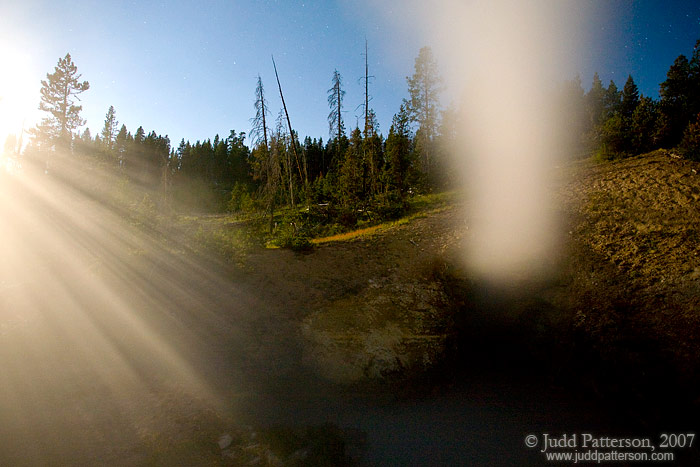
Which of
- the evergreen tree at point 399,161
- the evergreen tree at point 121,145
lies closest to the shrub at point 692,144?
the evergreen tree at point 399,161

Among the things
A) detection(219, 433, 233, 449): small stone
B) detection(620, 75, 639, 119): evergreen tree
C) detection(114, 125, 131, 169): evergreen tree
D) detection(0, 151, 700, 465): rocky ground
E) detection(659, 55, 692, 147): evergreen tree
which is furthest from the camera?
detection(114, 125, 131, 169): evergreen tree

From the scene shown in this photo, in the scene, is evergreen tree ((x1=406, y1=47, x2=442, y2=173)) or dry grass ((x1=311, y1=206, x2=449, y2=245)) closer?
dry grass ((x1=311, y1=206, x2=449, y2=245))

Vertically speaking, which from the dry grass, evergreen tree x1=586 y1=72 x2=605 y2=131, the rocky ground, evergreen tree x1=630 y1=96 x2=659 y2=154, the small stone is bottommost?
the small stone

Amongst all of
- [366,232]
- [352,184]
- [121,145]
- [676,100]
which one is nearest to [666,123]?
[676,100]

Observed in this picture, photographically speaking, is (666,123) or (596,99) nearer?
(666,123)

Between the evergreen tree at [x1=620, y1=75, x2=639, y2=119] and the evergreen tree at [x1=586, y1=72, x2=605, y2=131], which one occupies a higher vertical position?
the evergreen tree at [x1=586, y1=72, x2=605, y2=131]

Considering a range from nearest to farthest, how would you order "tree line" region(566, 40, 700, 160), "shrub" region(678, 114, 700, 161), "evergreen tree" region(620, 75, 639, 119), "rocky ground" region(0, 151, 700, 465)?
"rocky ground" region(0, 151, 700, 465) < "shrub" region(678, 114, 700, 161) < "tree line" region(566, 40, 700, 160) < "evergreen tree" region(620, 75, 639, 119)

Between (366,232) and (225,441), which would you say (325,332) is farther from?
(366,232)

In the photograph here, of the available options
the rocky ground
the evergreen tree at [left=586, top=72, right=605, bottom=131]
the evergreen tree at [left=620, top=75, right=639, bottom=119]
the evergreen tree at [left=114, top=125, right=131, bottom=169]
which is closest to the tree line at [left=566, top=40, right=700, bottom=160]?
the rocky ground

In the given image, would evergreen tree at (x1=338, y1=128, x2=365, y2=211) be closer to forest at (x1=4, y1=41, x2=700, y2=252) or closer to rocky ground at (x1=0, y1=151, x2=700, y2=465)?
forest at (x1=4, y1=41, x2=700, y2=252)

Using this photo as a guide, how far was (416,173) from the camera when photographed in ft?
92.2

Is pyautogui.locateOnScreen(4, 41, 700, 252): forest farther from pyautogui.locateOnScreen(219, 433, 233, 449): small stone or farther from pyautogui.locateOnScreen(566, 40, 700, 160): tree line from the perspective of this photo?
pyautogui.locateOnScreen(219, 433, 233, 449): small stone

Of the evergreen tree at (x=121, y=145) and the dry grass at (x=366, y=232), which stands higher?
the evergreen tree at (x=121, y=145)

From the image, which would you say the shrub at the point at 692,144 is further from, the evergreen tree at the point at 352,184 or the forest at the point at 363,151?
the evergreen tree at the point at 352,184
